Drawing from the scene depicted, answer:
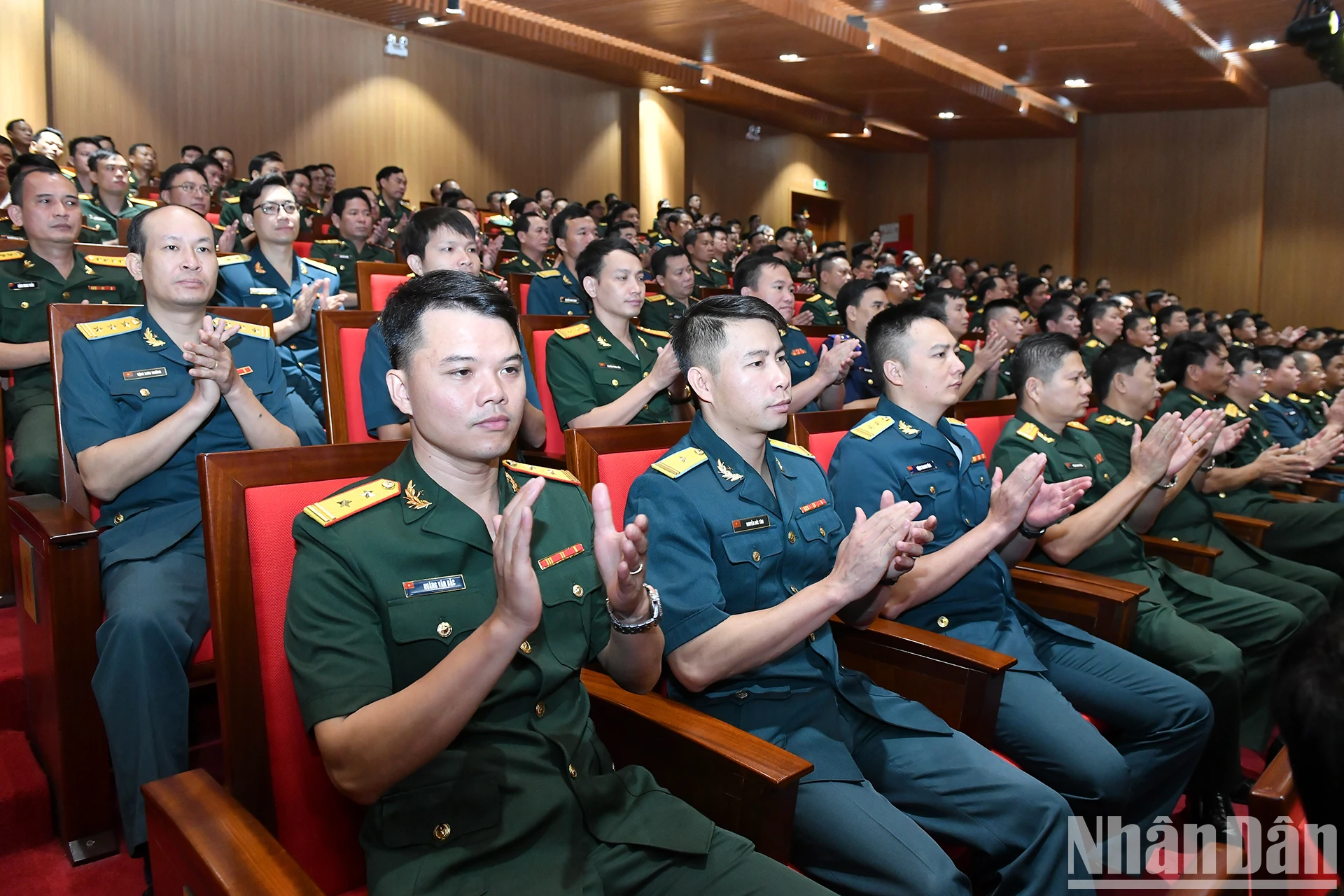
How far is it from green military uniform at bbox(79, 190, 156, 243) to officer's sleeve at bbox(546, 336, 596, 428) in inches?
97.7

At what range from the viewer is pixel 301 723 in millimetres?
1158

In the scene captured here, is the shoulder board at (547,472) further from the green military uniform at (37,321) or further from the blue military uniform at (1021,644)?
the green military uniform at (37,321)

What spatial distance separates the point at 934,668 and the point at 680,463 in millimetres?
549

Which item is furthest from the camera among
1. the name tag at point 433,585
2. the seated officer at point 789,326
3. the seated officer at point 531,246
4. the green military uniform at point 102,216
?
the seated officer at point 531,246

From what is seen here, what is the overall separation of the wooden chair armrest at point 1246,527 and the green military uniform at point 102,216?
4.22m

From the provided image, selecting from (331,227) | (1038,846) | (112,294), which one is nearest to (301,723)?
(1038,846)

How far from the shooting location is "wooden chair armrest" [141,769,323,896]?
856 millimetres

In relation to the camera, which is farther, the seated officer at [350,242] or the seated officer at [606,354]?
the seated officer at [350,242]

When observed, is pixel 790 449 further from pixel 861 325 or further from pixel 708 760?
pixel 861 325

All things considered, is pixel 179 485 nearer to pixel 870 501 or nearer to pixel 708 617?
pixel 708 617

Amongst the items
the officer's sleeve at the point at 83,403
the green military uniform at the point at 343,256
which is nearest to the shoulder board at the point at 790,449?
the officer's sleeve at the point at 83,403

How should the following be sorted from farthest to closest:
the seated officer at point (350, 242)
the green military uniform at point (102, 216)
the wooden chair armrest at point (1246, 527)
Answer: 1. the seated officer at point (350, 242)
2. the green military uniform at point (102, 216)
3. the wooden chair armrest at point (1246, 527)

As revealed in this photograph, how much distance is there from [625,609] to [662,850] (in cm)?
27

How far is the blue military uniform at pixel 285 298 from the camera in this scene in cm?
275
